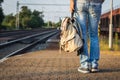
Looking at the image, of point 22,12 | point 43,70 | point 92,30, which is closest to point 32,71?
point 43,70

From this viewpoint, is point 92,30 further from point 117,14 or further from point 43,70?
point 117,14

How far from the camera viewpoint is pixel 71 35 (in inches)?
301

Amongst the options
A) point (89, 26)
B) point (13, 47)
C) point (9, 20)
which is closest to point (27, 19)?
point (9, 20)

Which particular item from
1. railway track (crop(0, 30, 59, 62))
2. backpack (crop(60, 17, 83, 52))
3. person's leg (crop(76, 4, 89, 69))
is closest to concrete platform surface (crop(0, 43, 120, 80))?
person's leg (crop(76, 4, 89, 69))

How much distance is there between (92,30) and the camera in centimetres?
815

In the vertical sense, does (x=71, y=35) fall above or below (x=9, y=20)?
above

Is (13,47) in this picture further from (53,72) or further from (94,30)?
(53,72)

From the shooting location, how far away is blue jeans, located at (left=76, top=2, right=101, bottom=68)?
8016mm

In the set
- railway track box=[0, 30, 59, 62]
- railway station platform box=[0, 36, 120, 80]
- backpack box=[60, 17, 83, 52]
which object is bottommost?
railway track box=[0, 30, 59, 62]

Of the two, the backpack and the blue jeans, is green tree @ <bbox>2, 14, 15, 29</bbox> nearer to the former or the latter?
the blue jeans

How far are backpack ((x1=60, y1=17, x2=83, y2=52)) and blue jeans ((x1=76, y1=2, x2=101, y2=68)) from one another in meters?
0.21

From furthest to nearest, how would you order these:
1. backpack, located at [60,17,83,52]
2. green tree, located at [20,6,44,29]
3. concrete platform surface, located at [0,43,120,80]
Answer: green tree, located at [20,6,44,29] < backpack, located at [60,17,83,52] < concrete platform surface, located at [0,43,120,80]

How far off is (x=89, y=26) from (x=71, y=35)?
687 mm

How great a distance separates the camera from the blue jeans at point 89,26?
26.3ft
